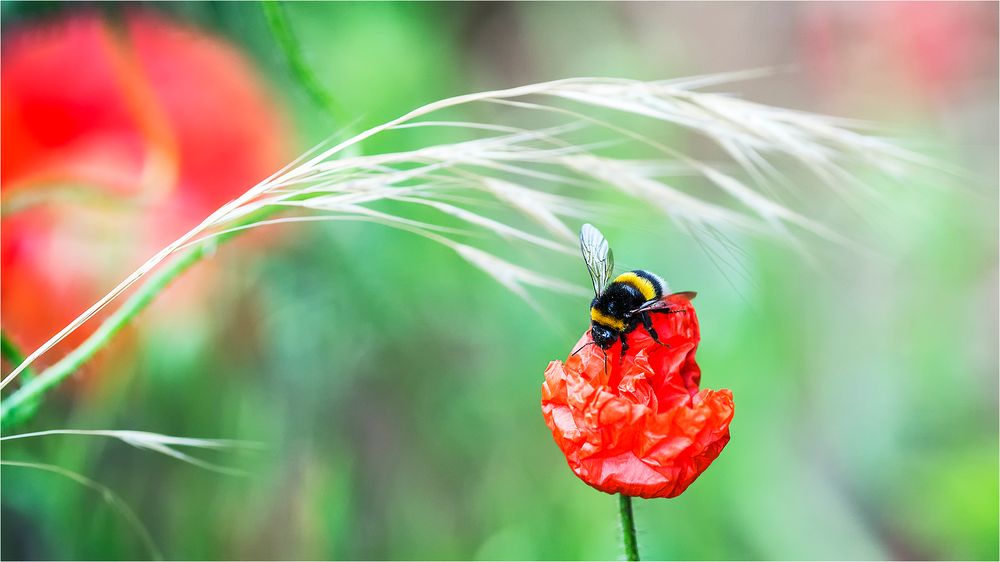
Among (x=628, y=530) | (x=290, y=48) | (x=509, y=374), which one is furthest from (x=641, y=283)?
(x=509, y=374)

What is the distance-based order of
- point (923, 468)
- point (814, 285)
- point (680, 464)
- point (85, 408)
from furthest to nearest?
point (814, 285)
point (923, 468)
point (85, 408)
point (680, 464)

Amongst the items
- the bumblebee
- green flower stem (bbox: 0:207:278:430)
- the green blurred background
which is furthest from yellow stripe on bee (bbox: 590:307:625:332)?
the green blurred background

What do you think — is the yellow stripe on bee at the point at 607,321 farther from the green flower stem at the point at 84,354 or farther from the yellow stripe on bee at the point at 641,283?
the green flower stem at the point at 84,354

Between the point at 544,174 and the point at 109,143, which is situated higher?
the point at 109,143

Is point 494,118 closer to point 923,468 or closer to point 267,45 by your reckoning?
point 267,45

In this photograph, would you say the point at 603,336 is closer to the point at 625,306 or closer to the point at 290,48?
the point at 625,306

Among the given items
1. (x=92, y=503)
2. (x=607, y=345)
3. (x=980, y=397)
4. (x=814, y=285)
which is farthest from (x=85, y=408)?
(x=980, y=397)

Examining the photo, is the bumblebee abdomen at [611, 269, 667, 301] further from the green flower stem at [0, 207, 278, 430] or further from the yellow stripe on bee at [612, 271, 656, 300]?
the green flower stem at [0, 207, 278, 430]
